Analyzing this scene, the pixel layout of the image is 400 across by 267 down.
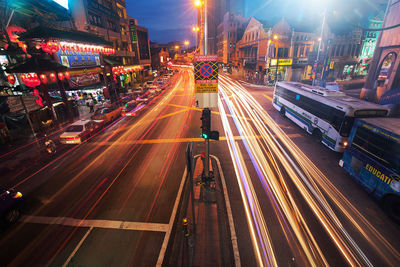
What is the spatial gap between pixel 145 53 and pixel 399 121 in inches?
2402

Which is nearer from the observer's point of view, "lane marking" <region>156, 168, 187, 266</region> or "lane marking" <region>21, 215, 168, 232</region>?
"lane marking" <region>156, 168, 187, 266</region>

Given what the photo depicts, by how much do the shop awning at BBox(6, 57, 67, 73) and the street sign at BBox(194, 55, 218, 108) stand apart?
1667cm

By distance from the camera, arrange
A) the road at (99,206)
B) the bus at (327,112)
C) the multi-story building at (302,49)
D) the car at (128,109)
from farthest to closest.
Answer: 1. the multi-story building at (302,49)
2. the car at (128,109)
3. the bus at (327,112)
4. the road at (99,206)

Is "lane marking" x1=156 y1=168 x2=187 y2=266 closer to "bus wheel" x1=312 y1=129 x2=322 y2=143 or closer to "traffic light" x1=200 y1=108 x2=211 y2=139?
"traffic light" x1=200 y1=108 x2=211 y2=139

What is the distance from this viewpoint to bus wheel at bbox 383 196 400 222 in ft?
22.3

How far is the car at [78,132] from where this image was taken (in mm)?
13620

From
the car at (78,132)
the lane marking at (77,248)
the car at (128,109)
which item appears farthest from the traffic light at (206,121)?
the car at (128,109)

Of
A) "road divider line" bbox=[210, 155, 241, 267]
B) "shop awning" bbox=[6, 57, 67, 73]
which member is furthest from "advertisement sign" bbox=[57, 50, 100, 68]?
"road divider line" bbox=[210, 155, 241, 267]

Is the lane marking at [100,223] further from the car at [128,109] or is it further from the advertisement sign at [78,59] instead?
the advertisement sign at [78,59]

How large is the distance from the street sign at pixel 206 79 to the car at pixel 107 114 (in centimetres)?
1396

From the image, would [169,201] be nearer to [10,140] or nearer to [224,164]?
[224,164]

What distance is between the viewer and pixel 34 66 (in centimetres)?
1521

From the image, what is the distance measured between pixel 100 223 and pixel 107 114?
546 inches

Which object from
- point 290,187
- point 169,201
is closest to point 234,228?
point 169,201
